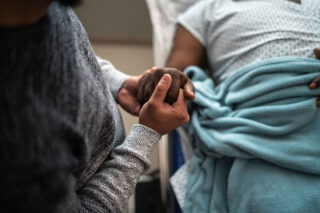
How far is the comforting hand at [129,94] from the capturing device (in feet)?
2.26

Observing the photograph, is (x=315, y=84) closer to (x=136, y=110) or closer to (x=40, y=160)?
(x=136, y=110)

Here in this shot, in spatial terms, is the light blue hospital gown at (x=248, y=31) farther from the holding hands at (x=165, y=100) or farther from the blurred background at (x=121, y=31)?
the blurred background at (x=121, y=31)

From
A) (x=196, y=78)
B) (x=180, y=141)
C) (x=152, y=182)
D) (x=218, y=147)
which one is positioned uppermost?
(x=196, y=78)

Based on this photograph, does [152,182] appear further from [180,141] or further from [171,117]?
[171,117]

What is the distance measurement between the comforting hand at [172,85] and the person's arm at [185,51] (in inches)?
11.8

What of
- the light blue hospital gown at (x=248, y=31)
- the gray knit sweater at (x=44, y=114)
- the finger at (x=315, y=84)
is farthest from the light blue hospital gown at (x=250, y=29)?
the gray knit sweater at (x=44, y=114)

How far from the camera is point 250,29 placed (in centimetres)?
82

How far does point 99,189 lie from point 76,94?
0.21 meters

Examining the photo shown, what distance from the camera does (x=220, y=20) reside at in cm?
88

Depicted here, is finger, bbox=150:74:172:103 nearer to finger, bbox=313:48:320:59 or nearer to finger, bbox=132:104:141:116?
finger, bbox=132:104:141:116

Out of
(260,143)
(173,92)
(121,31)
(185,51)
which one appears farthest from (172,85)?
(121,31)

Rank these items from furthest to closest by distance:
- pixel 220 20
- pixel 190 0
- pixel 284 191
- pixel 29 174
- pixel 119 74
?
pixel 190 0, pixel 220 20, pixel 119 74, pixel 284 191, pixel 29 174

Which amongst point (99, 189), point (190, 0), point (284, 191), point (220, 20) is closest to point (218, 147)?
point (284, 191)

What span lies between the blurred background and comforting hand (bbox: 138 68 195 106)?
2.23 feet
